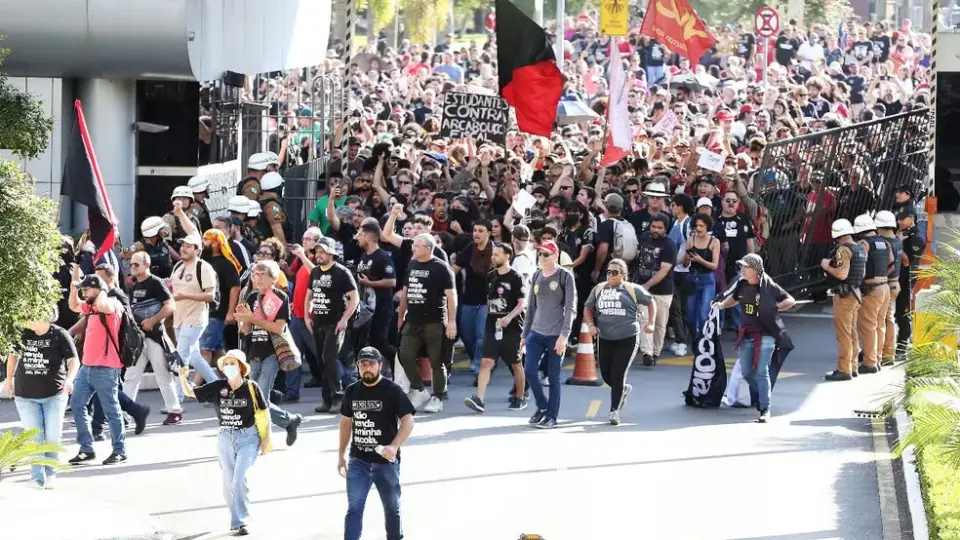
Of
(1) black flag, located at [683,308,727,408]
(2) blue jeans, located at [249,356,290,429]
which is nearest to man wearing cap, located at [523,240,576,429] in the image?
(1) black flag, located at [683,308,727,408]

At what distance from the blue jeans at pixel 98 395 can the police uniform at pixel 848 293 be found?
7.79 m

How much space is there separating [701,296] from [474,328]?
2846 millimetres

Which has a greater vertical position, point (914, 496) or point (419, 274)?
point (419, 274)

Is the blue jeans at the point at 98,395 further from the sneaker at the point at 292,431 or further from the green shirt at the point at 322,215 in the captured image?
the green shirt at the point at 322,215

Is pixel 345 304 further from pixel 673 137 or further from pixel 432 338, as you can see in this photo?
pixel 673 137

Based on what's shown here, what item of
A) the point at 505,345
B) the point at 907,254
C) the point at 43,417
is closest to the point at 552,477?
the point at 505,345

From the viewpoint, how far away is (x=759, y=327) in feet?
54.9

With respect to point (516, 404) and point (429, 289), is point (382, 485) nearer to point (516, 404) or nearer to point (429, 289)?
point (429, 289)

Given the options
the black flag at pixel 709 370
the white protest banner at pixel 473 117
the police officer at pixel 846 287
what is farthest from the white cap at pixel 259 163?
the police officer at pixel 846 287

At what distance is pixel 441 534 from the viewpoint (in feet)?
40.7

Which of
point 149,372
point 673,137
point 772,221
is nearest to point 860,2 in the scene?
point 673,137

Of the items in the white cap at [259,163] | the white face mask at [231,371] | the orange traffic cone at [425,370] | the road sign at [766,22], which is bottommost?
the orange traffic cone at [425,370]

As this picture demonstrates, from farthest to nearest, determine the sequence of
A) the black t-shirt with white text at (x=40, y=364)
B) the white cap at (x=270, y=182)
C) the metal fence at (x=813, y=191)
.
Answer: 1. the metal fence at (x=813, y=191)
2. the white cap at (x=270, y=182)
3. the black t-shirt with white text at (x=40, y=364)

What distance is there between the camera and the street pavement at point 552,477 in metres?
12.6
